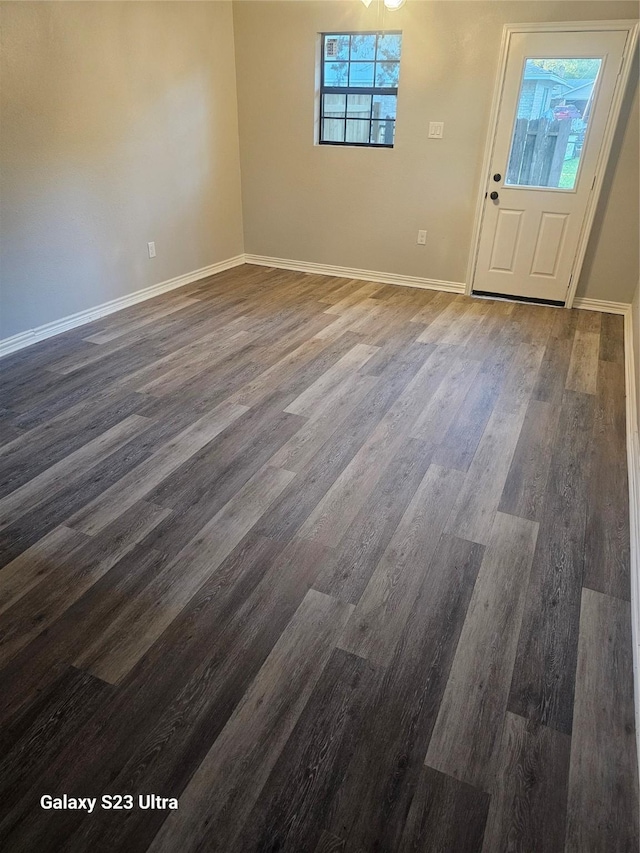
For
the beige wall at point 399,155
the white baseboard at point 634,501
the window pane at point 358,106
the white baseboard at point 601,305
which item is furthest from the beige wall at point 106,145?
the white baseboard at point 634,501

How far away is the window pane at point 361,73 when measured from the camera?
4434 mm

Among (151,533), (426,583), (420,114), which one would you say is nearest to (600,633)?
(426,583)

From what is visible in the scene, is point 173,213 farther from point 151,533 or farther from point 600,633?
point 600,633

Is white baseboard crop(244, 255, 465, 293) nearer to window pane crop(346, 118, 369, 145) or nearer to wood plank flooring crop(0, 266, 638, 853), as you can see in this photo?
window pane crop(346, 118, 369, 145)

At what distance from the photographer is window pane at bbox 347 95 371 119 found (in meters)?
4.55

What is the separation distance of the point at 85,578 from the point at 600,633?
165cm

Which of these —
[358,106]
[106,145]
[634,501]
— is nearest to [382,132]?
[358,106]

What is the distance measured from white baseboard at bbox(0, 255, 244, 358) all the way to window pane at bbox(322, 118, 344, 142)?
1492 mm

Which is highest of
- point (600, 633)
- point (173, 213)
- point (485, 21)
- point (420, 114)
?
point (485, 21)

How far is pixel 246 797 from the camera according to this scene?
1.19 metres

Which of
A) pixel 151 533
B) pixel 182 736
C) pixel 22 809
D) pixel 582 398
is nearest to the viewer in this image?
pixel 22 809

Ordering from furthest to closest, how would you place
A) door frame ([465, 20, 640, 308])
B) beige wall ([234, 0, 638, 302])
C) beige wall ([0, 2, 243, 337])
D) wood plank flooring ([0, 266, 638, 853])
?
beige wall ([234, 0, 638, 302]), door frame ([465, 20, 640, 308]), beige wall ([0, 2, 243, 337]), wood plank flooring ([0, 266, 638, 853])

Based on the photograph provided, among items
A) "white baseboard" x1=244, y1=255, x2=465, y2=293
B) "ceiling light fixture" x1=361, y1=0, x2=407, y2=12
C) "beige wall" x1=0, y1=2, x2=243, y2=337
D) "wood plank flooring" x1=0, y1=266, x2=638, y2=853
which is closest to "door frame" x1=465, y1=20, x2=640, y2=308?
"white baseboard" x1=244, y1=255, x2=465, y2=293

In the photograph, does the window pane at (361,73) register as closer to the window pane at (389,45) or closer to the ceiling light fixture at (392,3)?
the window pane at (389,45)
